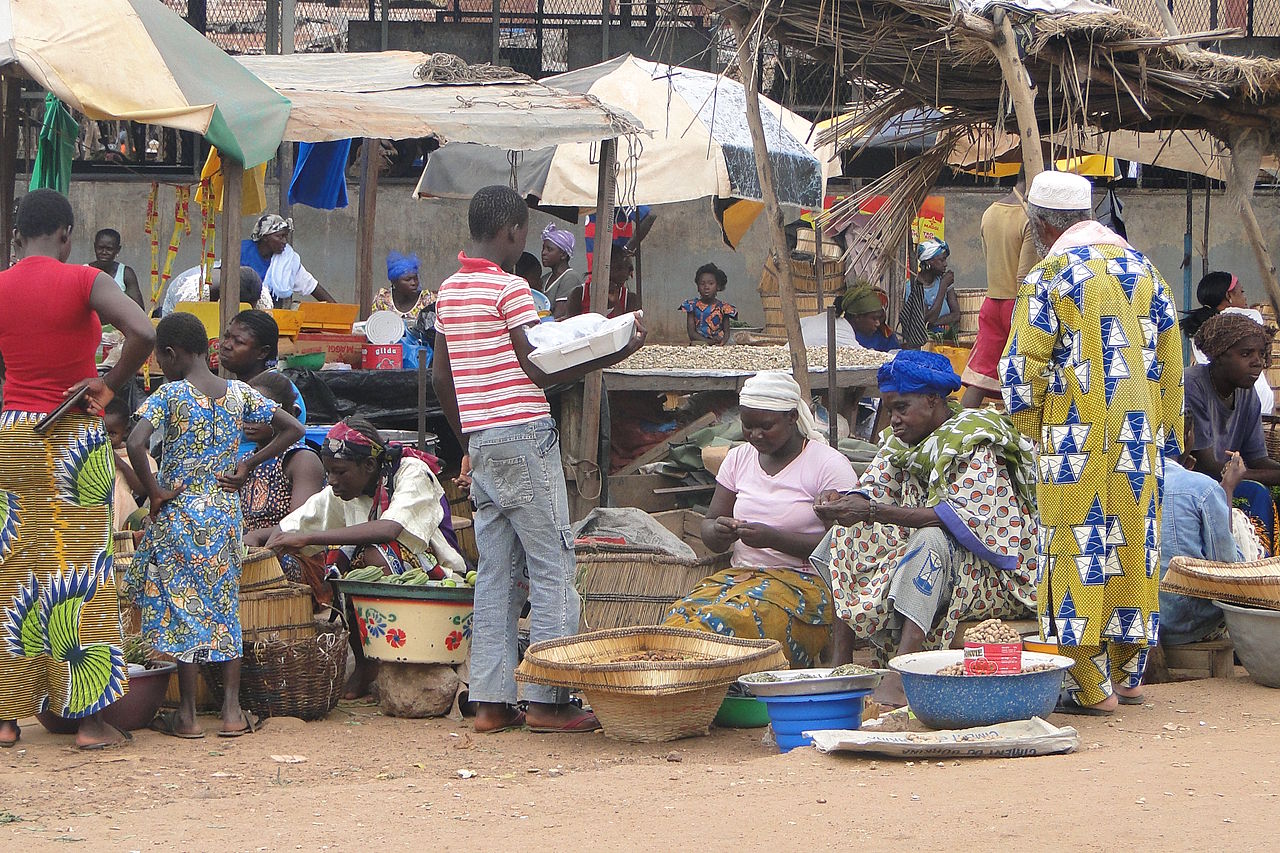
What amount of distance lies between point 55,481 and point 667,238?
10037 mm

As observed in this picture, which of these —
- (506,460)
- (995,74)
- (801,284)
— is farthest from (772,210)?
(801,284)

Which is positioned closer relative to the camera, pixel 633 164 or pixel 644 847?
pixel 644 847

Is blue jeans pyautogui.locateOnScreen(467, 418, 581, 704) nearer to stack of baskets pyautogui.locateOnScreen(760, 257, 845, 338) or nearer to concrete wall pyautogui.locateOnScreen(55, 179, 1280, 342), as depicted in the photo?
stack of baskets pyautogui.locateOnScreen(760, 257, 845, 338)

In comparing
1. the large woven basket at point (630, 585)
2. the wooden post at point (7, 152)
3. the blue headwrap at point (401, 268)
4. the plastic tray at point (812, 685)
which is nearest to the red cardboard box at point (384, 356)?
the blue headwrap at point (401, 268)

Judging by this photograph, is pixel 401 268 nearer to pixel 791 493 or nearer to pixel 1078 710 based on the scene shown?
pixel 791 493

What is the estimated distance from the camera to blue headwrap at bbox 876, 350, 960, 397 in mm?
5551

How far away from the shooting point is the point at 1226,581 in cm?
569

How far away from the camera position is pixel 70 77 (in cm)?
632

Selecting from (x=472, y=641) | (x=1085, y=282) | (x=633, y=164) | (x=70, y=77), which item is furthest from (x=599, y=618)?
(x=633, y=164)

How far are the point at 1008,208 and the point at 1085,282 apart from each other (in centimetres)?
179

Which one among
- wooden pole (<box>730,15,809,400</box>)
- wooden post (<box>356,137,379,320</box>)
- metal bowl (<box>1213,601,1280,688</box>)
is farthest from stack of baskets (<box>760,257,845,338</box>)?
metal bowl (<box>1213,601,1280,688</box>)

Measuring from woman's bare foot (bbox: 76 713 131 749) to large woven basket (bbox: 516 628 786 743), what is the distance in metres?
1.45

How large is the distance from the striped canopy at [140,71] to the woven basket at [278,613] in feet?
7.14

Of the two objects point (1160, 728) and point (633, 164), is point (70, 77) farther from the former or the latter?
point (1160, 728)
